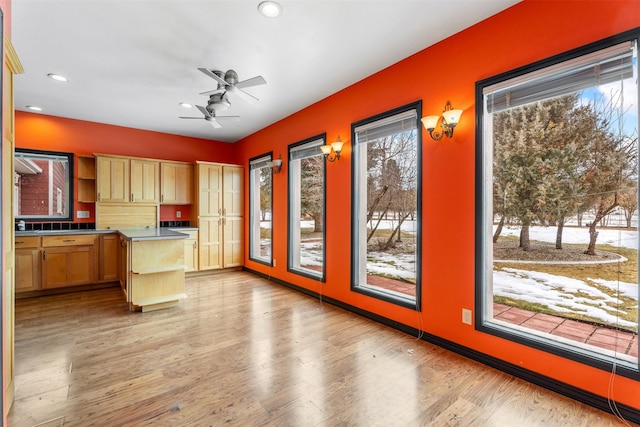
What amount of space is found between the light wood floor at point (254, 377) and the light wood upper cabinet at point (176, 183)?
263cm

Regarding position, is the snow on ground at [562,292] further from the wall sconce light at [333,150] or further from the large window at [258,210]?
the large window at [258,210]

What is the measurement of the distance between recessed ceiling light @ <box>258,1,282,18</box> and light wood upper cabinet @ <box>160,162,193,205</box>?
13.7ft

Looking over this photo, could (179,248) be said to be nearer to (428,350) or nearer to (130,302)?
(130,302)

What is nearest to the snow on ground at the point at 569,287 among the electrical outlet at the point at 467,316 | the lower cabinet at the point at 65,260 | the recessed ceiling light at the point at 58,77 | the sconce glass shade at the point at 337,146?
the electrical outlet at the point at 467,316

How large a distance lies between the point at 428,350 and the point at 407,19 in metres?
2.93

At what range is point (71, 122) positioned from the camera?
16.5 ft

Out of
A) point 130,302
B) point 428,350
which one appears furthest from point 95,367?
point 428,350

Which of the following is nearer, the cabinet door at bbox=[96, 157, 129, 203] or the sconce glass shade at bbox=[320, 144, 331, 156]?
Answer: the sconce glass shade at bbox=[320, 144, 331, 156]

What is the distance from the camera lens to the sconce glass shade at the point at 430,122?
107 inches

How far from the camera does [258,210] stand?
20.1 ft

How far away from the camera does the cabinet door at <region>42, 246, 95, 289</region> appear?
4.40 m

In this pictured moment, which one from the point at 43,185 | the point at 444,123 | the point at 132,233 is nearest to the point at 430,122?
the point at 444,123

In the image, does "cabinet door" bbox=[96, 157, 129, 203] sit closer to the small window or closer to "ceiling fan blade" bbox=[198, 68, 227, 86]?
the small window

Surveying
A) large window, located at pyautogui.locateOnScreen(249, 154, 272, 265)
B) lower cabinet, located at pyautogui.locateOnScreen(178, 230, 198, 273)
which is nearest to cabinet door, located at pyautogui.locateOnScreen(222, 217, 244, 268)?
large window, located at pyautogui.locateOnScreen(249, 154, 272, 265)
